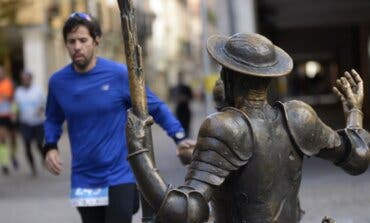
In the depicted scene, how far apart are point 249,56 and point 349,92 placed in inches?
24.5

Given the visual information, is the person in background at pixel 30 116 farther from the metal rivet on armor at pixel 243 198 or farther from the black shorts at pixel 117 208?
the metal rivet on armor at pixel 243 198

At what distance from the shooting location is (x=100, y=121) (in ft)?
14.9

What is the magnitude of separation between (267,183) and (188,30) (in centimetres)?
9047

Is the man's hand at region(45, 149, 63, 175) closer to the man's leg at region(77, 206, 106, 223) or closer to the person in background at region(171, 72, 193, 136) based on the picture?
Answer: the man's leg at region(77, 206, 106, 223)

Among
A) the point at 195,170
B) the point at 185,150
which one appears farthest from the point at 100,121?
the point at 195,170

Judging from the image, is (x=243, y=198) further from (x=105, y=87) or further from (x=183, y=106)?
(x=183, y=106)

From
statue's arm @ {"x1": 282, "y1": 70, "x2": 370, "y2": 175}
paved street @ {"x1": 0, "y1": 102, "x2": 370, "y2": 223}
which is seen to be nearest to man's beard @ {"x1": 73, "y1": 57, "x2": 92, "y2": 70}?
statue's arm @ {"x1": 282, "y1": 70, "x2": 370, "y2": 175}

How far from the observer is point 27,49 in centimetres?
3203

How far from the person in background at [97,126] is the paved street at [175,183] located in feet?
11.7

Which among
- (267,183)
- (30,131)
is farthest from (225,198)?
(30,131)

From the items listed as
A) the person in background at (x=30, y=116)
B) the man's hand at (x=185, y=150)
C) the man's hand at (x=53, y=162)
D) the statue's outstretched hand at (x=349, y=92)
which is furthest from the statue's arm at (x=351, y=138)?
the person in background at (x=30, y=116)

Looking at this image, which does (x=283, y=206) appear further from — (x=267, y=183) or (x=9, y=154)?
(x=9, y=154)

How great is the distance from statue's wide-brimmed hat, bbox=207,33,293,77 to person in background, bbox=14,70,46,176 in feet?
35.3

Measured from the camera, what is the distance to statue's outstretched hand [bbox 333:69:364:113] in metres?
3.25
